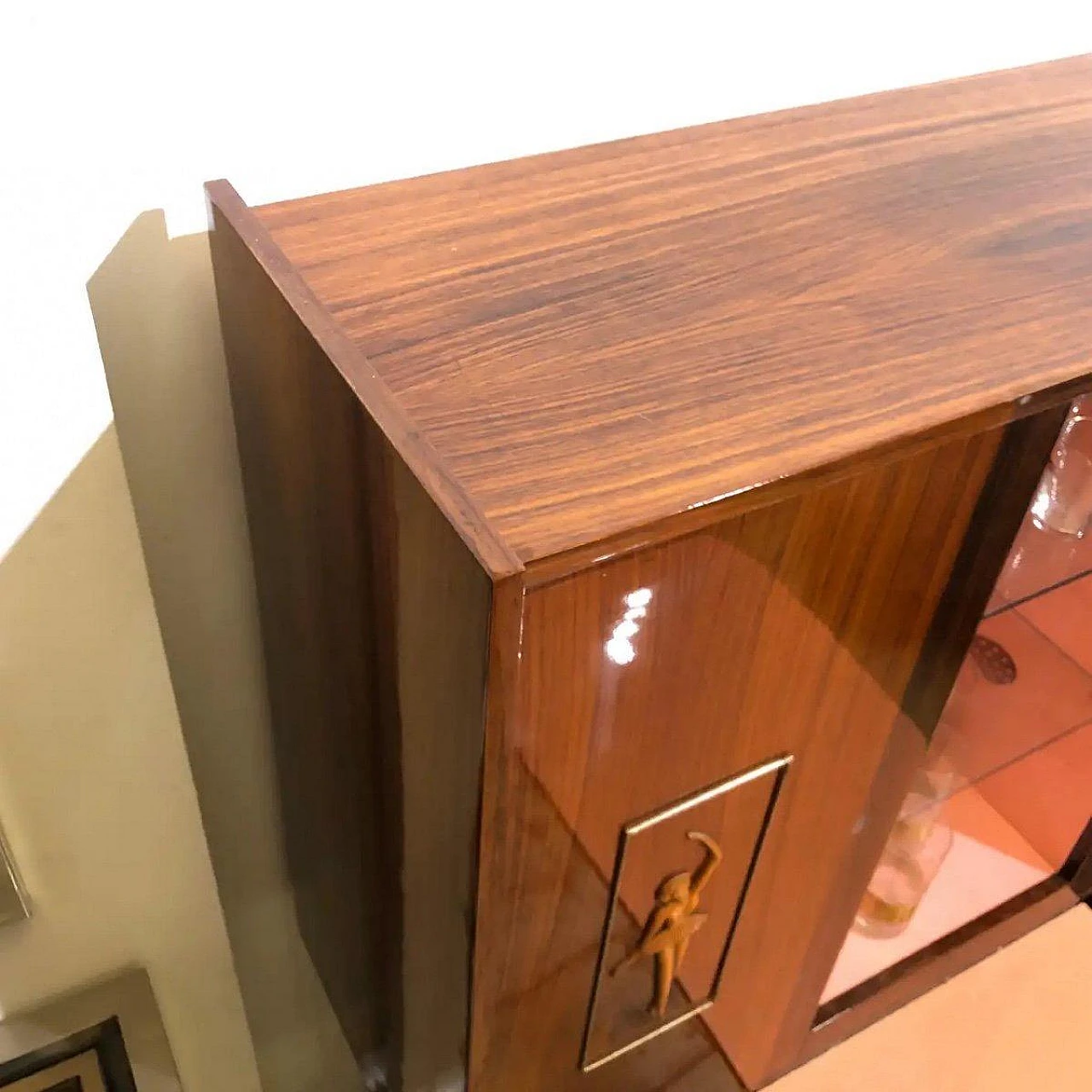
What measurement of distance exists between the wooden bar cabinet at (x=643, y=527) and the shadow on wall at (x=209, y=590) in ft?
0.13

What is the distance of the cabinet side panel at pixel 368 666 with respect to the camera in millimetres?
581

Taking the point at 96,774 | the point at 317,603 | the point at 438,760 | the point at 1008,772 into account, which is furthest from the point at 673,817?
the point at 1008,772

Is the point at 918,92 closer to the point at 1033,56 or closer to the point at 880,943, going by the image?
the point at 1033,56

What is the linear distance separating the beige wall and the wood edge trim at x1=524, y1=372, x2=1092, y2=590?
0.33 meters

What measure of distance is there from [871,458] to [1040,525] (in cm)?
40

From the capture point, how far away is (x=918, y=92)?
0.94m

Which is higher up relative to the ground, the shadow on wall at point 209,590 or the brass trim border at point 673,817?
Answer: the shadow on wall at point 209,590

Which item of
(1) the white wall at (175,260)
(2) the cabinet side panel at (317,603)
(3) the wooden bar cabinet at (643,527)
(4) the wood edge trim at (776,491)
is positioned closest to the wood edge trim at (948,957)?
(3) the wooden bar cabinet at (643,527)

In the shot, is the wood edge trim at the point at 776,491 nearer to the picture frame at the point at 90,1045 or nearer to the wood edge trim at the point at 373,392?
the wood edge trim at the point at 373,392

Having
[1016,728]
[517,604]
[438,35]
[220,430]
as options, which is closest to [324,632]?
[220,430]

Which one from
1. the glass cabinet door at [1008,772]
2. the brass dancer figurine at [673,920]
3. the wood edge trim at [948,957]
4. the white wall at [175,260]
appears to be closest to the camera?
the white wall at [175,260]

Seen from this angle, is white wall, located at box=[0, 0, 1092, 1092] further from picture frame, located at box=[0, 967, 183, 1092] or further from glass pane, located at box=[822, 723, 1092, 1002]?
glass pane, located at box=[822, 723, 1092, 1002]

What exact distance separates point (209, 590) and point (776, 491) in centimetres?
54

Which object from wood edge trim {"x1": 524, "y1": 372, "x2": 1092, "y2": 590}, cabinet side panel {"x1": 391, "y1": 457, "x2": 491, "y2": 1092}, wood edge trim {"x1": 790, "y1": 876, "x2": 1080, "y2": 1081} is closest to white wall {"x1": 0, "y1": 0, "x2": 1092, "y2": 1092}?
cabinet side panel {"x1": 391, "y1": 457, "x2": 491, "y2": 1092}
